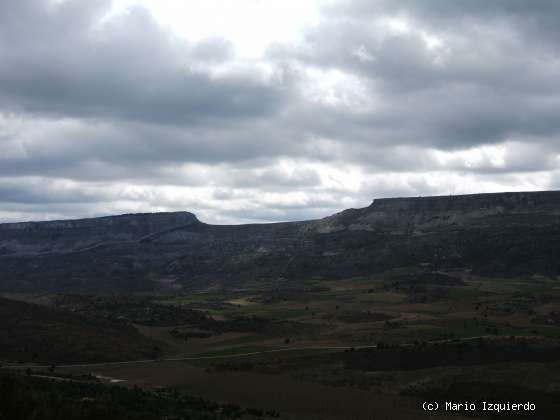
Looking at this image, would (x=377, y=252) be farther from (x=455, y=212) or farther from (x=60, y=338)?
(x=60, y=338)

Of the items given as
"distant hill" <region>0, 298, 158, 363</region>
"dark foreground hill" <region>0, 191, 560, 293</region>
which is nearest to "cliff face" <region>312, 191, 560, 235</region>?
"dark foreground hill" <region>0, 191, 560, 293</region>

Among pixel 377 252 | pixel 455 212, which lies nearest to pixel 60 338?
pixel 377 252

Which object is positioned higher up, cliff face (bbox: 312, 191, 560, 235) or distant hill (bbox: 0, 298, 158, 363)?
cliff face (bbox: 312, 191, 560, 235)

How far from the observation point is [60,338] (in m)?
67.6

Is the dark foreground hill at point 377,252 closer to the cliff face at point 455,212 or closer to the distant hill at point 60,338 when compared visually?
the cliff face at point 455,212

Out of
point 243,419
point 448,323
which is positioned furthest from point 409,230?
point 243,419

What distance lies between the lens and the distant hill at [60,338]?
62.7 meters

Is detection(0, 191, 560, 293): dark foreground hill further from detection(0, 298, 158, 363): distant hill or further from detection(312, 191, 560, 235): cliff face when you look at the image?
detection(0, 298, 158, 363): distant hill

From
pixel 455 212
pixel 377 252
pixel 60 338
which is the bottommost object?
pixel 60 338

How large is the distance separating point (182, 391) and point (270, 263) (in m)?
131

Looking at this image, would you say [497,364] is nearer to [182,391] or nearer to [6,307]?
[182,391]

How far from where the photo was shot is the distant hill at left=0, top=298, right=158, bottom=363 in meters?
62.7

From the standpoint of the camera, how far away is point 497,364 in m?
49.4

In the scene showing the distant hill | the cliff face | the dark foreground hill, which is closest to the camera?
the distant hill
